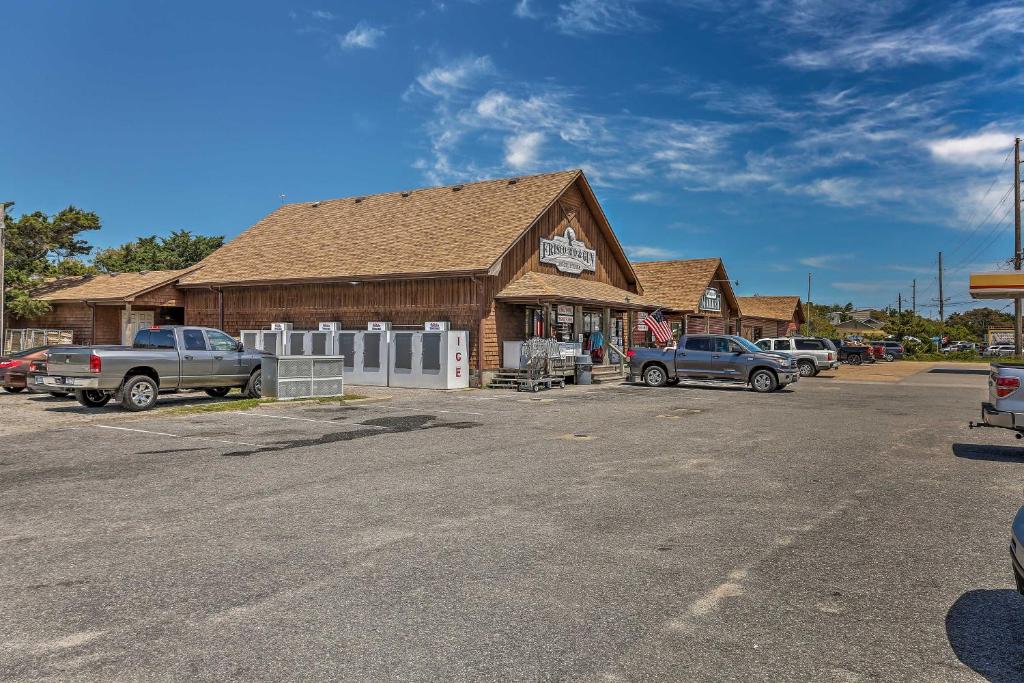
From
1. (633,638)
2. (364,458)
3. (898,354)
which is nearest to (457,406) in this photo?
(364,458)

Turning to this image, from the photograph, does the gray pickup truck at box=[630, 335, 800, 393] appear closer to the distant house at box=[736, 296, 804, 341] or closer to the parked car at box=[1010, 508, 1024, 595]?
the parked car at box=[1010, 508, 1024, 595]

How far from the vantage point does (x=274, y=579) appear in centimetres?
493

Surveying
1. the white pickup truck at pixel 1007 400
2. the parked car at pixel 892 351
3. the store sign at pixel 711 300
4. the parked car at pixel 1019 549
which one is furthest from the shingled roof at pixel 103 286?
the parked car at pixel 892 351

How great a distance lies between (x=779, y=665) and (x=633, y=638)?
779 millimetres

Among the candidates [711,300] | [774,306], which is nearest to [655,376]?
[711,300]

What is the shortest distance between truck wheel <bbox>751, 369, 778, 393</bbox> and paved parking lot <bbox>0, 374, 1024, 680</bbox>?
11762 millimetres

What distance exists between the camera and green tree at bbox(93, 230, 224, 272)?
54375 mm

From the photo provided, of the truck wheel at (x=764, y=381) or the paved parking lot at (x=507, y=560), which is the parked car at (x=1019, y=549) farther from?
the truck wheel at (x=764, y=381)

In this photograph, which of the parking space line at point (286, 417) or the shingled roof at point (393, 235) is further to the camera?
the shingled roof at point (393, 235)

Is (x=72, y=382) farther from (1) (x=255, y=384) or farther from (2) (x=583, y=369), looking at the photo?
(2) (x=583, y=369)

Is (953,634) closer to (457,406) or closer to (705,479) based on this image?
(705,479)

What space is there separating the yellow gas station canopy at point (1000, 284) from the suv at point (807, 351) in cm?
837

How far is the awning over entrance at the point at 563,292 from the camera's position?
23734mm

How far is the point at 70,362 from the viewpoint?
49.7 feet
